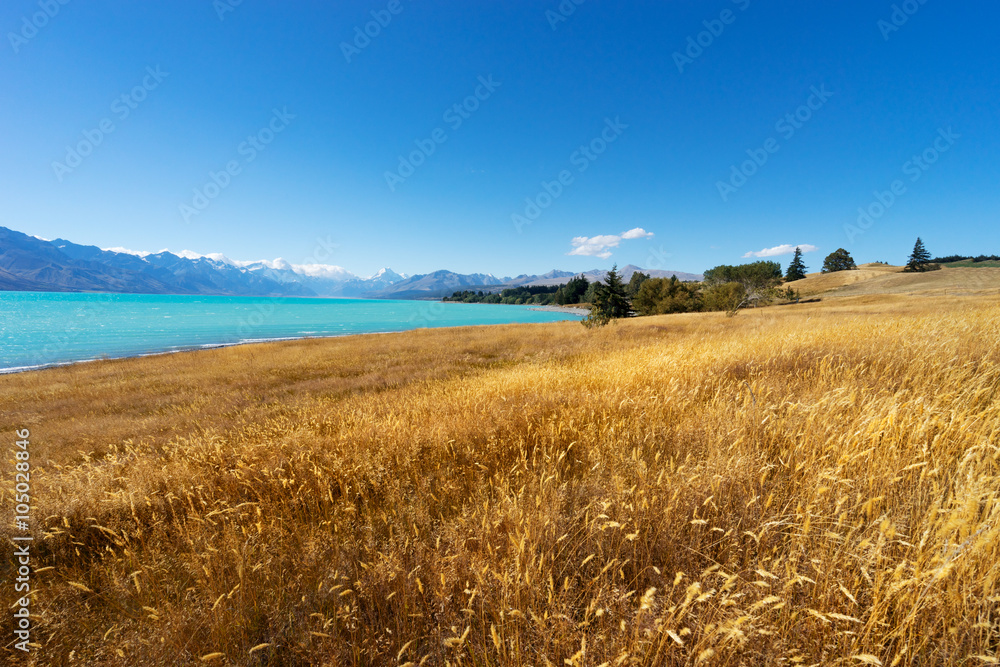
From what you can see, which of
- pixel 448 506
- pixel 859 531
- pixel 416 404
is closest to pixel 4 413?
pixel 416 404

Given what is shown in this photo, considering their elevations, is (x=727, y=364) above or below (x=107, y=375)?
above

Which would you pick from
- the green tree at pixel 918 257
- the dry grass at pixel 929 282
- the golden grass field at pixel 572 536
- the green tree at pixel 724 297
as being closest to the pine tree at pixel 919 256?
the green tree at pixel 918 257

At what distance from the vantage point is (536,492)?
2.82 meters

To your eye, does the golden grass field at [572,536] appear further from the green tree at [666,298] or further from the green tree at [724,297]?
the green tree at [666,298]

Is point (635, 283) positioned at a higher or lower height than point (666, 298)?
higher

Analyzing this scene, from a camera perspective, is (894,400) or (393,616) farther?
(894,400)

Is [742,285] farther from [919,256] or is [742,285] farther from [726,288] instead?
[919,256]

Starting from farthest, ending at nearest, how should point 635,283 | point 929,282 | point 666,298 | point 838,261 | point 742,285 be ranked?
point 635,283 < point 838,261 < point 742,285 < point 666,298 < point 929,282

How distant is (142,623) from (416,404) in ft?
13.1

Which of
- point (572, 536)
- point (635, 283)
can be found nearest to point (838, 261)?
point (635, 283)

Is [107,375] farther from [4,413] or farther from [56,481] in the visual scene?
[56,481]

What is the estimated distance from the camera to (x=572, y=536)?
7.44 feet

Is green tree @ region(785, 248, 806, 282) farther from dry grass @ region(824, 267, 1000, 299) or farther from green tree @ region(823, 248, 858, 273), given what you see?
dry grass @ region(824, 267, 1000, 299)

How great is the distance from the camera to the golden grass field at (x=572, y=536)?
1.61 m
